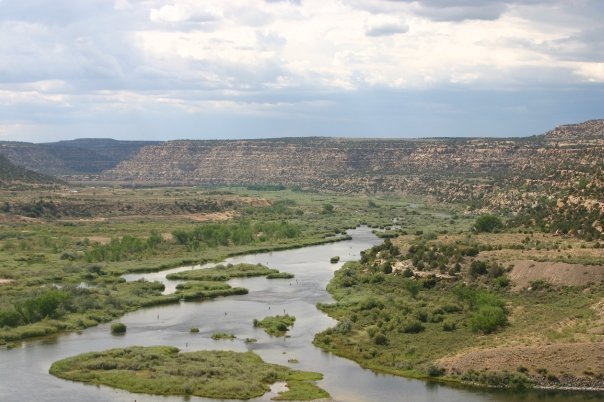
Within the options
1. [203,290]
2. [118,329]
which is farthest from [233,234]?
[118,329]

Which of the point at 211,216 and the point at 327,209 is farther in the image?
the point at 327,209

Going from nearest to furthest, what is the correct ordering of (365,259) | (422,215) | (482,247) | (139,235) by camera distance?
(482,247)
(365,259)
(139,235)
(422,215)

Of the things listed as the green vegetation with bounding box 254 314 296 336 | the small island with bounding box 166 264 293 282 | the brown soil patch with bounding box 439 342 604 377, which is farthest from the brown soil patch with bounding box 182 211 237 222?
the brown soil patch with bounding box 439 342 604 377

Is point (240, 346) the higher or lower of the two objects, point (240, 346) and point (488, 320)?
the lower

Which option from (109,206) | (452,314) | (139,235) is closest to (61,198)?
(109,206)

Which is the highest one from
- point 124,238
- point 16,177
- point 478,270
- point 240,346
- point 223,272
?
point 16,177

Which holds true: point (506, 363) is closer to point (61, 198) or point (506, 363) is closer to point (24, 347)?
point (24, 347)

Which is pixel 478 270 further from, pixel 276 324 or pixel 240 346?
pixel 240 346
